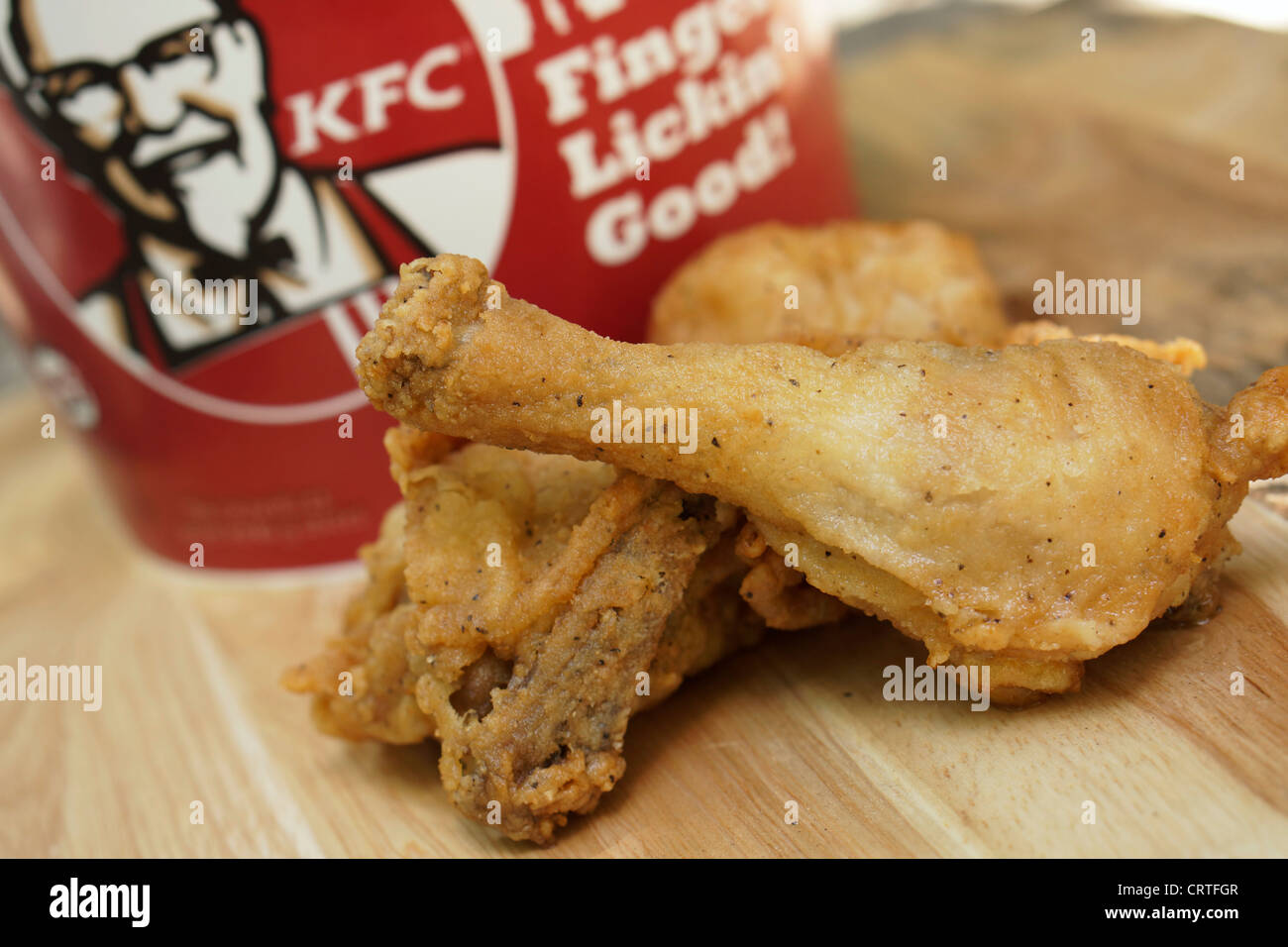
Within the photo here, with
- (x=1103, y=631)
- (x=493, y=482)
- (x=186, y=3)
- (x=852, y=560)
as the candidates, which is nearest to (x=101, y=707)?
(x=493, y=482)

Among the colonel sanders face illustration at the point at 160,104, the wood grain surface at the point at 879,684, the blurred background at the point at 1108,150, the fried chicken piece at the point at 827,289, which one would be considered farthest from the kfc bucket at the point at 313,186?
the blurred background at the point at 1108,150

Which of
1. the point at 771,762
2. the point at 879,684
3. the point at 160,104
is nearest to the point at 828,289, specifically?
the point at 879,684

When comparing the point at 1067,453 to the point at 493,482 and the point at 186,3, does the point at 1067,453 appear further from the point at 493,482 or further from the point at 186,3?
the point at 186,3

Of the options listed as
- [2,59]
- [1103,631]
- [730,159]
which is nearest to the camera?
[1103,631]

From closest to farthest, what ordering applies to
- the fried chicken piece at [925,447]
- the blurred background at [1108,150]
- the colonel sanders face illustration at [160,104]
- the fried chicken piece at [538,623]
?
1. the fried chicken piece at [925,447]
2. the fried chicken piece at [538,623]
3. the colonel sanders face illustration at [160,104]
4. the blurred background at [1108,150]

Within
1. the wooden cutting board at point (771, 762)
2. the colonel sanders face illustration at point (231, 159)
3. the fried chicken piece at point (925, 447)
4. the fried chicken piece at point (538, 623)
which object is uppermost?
the colonel sanders face illustration at point (231, 159)

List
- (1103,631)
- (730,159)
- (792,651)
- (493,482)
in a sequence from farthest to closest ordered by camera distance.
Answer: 1. (730,159)
2. (792,651)
3. (493,482)
4. (1103,631)

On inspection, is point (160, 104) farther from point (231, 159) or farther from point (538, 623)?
point (538, 623)

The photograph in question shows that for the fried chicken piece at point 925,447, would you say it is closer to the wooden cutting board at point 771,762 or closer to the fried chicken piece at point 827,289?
the wooden cutting board at point 771,762
